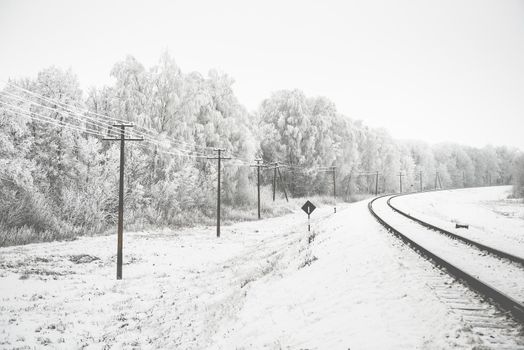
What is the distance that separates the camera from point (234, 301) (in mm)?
9641

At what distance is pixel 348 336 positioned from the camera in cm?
517

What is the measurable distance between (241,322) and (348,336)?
3165mm

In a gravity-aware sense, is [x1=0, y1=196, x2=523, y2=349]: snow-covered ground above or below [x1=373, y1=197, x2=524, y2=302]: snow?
below

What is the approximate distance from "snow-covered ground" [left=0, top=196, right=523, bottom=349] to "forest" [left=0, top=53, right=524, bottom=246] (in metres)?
6.00

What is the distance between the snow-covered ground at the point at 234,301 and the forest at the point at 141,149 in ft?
19.7

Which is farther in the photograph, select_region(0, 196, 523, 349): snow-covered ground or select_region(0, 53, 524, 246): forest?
select_region(0, 53, 524, 246): forest

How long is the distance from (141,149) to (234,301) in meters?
23.8

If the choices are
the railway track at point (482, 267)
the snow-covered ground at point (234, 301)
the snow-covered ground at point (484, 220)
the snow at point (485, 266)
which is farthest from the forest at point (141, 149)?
the snow-covered ground at point (484, 220)

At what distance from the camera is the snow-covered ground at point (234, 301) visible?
17.8ft

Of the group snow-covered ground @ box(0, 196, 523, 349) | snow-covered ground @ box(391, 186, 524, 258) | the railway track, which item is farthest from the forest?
snow-covered ground @ box(391, 186, 524, 258)

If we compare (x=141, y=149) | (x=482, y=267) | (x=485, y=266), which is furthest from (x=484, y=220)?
(x=141, y=149)

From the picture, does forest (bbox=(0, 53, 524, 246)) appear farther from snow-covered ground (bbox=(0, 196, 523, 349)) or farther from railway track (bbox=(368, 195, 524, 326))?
railway track (bbox=(368, 195, 524, 326))

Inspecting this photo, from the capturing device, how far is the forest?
21219 millimetres

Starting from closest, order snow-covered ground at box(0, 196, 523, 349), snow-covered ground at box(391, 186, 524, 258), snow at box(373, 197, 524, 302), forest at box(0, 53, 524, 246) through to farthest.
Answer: snow-covered ground at box(0, 196, 523, 349), snow at box(373, 197, 524, 302), snow-covered ground at box(391, 186, 524, 258), forest at box(0, 53, 524, 246)
